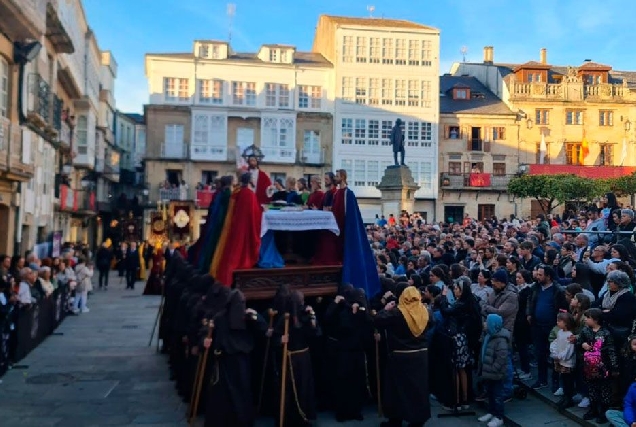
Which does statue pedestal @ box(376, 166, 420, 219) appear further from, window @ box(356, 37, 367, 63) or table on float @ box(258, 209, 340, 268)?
window @ box(356, 37, 367, 63)

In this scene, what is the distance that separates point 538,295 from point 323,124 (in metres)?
35.9

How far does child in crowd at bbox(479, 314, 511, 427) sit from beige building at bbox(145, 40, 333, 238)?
3527 cm

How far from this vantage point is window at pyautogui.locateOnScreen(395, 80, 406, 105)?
44906 mm

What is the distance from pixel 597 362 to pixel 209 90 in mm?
38885

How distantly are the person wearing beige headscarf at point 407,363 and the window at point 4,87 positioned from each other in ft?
46.8

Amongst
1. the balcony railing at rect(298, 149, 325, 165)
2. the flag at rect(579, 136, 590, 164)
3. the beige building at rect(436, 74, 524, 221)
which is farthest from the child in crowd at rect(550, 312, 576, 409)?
the flag at rect(579, 136, 590, 164)

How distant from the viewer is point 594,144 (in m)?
46.2

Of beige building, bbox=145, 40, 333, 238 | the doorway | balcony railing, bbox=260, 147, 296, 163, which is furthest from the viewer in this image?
the doorway

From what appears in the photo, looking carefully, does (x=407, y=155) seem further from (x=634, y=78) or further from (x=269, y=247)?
(x=269, y=247)

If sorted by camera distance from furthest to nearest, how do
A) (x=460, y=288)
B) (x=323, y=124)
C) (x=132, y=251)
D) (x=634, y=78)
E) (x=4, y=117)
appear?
(x=634, y=78) → (x=323, y=124) → (x=132, y=251) → (x=4, y=117) → (x=460, y=288)

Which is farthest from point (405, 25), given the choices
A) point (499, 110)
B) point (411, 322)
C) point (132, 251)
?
point (411, 322)

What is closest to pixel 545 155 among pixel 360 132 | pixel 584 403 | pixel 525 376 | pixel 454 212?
pixel 454 212

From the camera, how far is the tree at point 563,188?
3344cm

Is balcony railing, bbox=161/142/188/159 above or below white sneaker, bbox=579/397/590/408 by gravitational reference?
above
